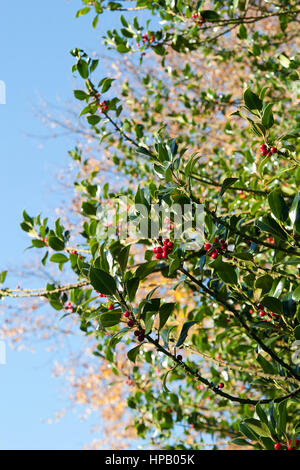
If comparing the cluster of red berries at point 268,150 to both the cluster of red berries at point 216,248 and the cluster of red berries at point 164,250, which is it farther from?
the cluster of red berries at point 164,250

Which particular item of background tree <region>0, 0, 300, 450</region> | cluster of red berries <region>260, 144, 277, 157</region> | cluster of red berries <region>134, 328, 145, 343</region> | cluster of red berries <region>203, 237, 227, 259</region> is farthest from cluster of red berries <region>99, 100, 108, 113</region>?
cluster of red berries <region>134, 328, 145, 343</region>

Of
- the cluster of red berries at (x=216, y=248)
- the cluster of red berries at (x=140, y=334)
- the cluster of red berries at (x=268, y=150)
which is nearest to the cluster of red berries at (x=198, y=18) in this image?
the cluster of red berries at (x=268, y=150)

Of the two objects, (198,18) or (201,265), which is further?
(198,18)

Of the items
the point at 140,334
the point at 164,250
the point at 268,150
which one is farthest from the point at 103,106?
the point at 140,334

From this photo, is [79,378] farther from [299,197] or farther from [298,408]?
[299,197]

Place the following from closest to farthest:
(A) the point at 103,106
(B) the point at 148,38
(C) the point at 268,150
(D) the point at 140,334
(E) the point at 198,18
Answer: (D) the point at 140,334 < (C) the point at 268,150 < (A) the point at 103,106 < (E) the point at 198,18 < (B) the point at 148,38

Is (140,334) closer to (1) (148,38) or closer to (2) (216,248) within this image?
(2) (216,248)

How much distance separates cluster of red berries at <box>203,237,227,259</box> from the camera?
1466mm

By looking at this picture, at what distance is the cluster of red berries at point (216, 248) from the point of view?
1.47 metres

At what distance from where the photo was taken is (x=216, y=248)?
1497 millimetres

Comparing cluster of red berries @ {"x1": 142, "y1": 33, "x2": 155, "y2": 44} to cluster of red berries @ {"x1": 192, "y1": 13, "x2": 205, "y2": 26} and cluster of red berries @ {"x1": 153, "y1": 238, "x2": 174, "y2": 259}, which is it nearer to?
cluster of red berries @ {"x1": 192, "y1": 13, "x2": 205, "y2": 26}

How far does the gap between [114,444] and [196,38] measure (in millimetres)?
9022

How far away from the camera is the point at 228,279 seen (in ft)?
4.76
